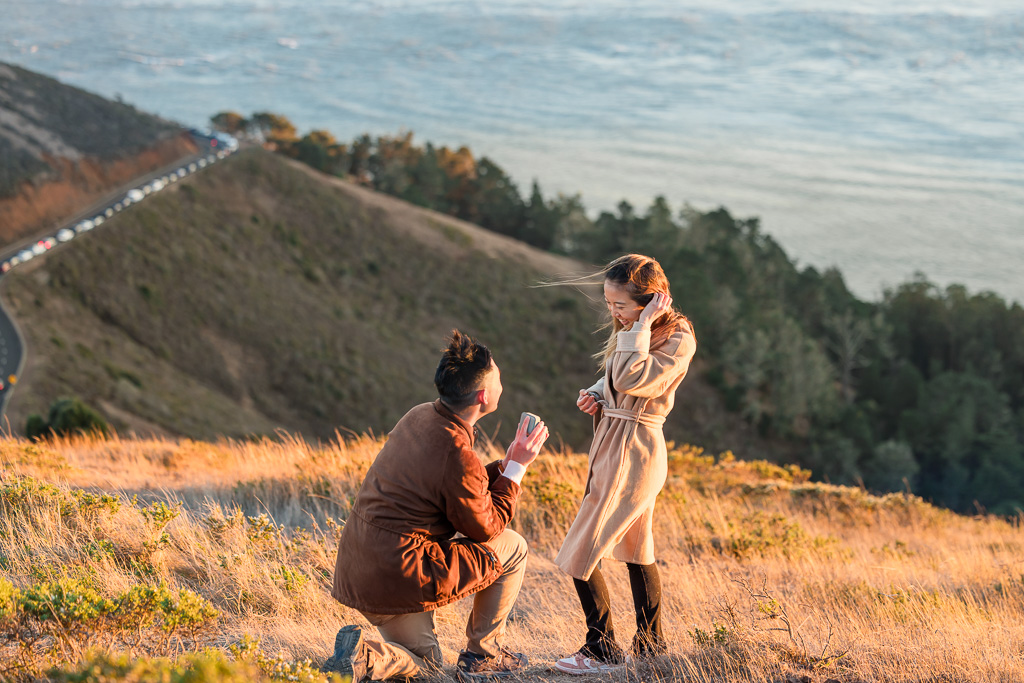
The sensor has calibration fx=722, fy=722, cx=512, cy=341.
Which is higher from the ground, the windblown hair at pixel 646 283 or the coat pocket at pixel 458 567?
the windblown hair at pixel 646 283

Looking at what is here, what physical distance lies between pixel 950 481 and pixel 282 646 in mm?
54566

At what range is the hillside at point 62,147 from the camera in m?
51.4

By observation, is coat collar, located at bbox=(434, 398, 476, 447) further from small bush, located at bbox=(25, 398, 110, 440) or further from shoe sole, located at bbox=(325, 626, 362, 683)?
small bush, located at bbox=(25, 398, 110, 440)

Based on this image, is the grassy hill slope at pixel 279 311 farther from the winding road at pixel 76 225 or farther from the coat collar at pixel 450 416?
the coat collar at pixel 450 416

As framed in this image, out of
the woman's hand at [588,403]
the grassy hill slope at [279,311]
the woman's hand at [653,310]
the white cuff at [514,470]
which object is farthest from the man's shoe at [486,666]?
the grassy hill slope at [279,311]

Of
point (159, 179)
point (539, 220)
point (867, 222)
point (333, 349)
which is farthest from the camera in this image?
point (867, 222)

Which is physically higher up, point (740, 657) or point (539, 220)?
point (740, 657)

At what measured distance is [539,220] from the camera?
7419 centimetres

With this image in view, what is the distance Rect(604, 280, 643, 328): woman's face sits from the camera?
3234 mm

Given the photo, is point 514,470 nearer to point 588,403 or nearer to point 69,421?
point 588,403

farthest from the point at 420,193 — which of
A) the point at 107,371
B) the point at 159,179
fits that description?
the point at 107,371

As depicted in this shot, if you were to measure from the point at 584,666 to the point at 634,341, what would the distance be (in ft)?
4.92

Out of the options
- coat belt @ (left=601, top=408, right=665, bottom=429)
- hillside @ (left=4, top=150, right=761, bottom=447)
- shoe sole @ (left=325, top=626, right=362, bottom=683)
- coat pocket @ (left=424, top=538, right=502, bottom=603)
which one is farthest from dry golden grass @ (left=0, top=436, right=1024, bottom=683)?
hillside @ (left=4, top=150, right=761, bottom=447)

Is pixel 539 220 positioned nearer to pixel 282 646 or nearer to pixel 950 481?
pixel 950 481
